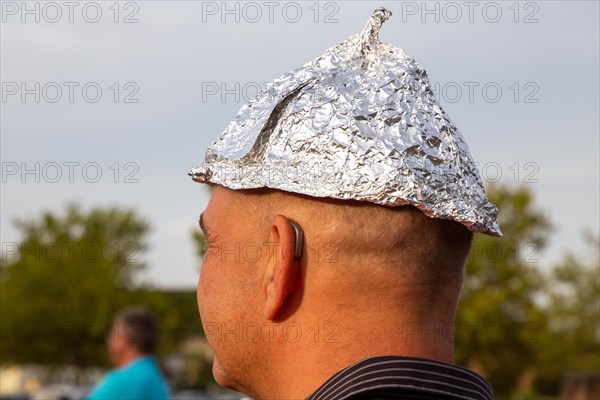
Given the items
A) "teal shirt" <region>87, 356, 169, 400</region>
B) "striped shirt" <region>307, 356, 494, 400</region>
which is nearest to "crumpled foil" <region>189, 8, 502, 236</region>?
"striped shirt" <region>307, 356, 494, 400</region>

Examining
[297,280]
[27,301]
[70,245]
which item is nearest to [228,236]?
[297,280]

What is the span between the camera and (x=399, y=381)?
6.12ft

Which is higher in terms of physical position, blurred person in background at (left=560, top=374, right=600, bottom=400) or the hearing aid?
the hearing aid

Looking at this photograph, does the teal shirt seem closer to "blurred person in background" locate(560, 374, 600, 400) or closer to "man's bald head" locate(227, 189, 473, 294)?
"blurred person in background" locate(560, 374, 600, 400)

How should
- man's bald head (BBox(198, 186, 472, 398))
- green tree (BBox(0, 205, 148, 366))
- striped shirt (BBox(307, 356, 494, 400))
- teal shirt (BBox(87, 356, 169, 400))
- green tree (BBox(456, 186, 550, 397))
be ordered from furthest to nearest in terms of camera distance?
green tree (BBox(0, 205, 148, 366))
green tree (BBox(456, 186, 550, 397))
teal shirt (BBox(87, 356, 169, 400))
man's bald head (BBox(198, 186, 472, 398))
striped shirt (BBox(307, 356, 494, 400))

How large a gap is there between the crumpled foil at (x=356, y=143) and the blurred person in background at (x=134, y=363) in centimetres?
404

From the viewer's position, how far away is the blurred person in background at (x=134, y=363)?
19.7 ft

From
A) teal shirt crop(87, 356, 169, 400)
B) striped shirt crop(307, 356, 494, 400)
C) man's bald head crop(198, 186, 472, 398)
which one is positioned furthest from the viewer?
teal shirt crop(87, 356, 169, 400)

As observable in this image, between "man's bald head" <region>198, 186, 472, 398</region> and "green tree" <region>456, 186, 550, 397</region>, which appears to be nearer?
"man's bald head" <region>198, 186, 472, 398</region>

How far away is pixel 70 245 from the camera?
1736 inches

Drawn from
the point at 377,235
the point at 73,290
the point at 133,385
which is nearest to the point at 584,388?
the point at 133,385

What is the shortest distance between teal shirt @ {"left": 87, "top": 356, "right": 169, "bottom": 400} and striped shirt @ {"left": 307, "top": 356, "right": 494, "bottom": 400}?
169 inches

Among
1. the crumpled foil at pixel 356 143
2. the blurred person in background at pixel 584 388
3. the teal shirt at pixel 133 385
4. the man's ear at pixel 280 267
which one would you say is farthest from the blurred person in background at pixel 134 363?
the man's ear at pixel 280 267

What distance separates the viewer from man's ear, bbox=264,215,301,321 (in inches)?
79.7
